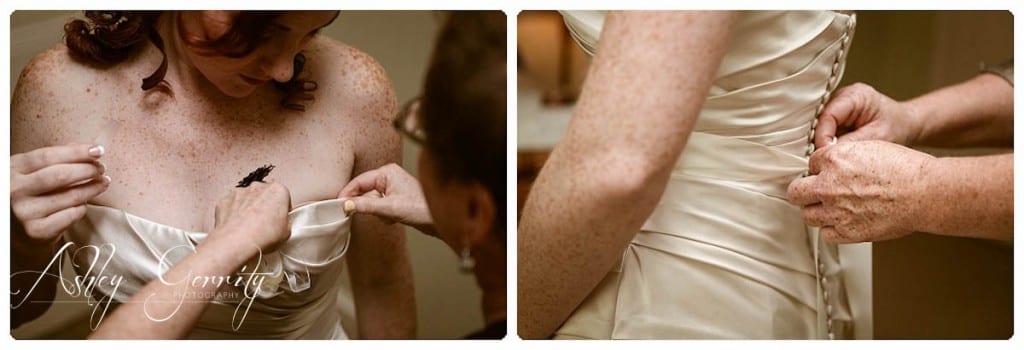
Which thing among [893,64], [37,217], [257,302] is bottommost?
[257,302]

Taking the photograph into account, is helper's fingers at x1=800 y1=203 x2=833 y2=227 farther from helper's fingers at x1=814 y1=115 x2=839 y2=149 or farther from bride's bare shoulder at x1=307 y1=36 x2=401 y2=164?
bride's bare shoulder at x1=307 y1=36 x2=401 y2=164

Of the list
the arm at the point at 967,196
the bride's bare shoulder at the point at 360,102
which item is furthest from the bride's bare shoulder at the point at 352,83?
the arm at the point at 967,196

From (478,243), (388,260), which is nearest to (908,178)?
(478,243)

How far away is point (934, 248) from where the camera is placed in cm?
103

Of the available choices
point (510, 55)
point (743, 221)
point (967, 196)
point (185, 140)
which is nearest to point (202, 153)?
point (185, 140)

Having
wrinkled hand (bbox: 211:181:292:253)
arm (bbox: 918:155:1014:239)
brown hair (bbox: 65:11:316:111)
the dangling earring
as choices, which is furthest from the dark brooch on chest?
arm (bbox: 918:155:1014:239)

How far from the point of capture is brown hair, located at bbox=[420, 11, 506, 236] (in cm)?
96

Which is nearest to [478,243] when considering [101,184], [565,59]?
[565,59]

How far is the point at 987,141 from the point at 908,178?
0.21 m

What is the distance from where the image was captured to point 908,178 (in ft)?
3.03

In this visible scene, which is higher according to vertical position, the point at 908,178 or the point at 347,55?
the point at 347,55

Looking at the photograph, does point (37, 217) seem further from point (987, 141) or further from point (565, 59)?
point (987, 141)

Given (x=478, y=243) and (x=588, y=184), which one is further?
(x=478, y=243)

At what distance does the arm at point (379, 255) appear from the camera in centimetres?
98
